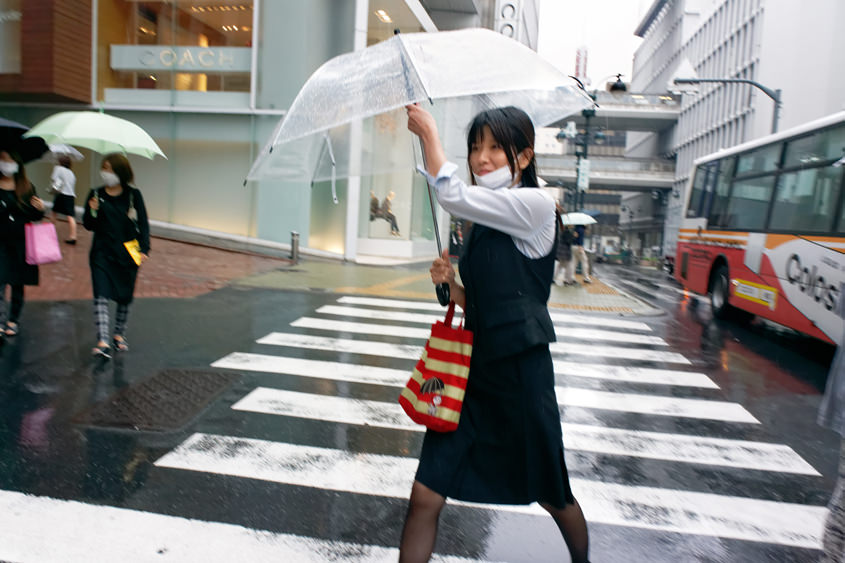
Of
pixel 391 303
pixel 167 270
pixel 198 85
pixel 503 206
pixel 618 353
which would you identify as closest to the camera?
pixel 503 206

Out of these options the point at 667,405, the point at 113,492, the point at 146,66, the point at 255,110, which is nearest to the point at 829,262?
the point at 667,405

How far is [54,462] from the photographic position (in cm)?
377

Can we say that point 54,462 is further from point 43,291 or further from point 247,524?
point 43,291

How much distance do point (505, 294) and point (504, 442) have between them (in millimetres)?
552

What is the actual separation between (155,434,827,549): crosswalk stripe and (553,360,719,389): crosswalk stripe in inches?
116

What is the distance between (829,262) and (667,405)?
12.1 feet

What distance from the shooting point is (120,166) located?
602 centimetres

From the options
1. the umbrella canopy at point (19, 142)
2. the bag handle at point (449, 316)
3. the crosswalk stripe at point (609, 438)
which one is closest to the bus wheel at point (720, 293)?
the crosswalk stripe at point (609, 438)

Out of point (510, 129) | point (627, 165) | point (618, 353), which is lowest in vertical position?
point (618, 353)

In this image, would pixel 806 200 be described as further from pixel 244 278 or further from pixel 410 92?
pixel 244 278

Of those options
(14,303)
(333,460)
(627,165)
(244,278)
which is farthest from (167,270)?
(627,165)

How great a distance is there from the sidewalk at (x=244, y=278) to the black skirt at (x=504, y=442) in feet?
27.7

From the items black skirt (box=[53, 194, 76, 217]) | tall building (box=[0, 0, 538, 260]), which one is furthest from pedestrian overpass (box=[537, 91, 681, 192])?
black skirt (box=[53, 194, 76, 217])

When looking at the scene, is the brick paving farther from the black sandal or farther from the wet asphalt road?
the black sandal
